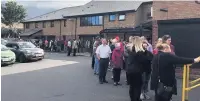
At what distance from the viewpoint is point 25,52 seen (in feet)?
69.7

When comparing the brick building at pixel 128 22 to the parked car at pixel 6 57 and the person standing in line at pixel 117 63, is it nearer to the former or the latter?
the person standing in line at pixel 117 63

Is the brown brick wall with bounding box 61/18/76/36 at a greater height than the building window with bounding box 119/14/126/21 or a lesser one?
lesser

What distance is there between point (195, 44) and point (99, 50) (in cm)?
387

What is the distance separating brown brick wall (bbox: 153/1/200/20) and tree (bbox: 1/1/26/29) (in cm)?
4308

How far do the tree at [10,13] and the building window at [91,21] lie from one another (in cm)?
1967

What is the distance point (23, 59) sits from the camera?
21.3 metres

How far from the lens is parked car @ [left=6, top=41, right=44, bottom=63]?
21234 millimetres

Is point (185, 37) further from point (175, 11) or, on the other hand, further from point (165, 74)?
point (165, 74)

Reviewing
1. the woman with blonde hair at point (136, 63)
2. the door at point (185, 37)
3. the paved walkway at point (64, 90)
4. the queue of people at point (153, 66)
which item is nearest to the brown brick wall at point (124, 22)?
the door at point (185, 37)

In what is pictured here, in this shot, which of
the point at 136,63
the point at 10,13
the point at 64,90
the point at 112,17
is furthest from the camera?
the point at 10,13

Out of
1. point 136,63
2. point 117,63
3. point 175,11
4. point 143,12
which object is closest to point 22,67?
point 117,63

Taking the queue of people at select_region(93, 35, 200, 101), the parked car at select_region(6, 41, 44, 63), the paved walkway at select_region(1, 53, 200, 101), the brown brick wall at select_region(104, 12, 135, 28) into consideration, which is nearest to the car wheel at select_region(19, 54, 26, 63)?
the parked car at select_region(6, 41, 44, 63)

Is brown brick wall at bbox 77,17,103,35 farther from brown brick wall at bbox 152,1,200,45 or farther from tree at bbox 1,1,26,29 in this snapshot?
brown brick wall at bbox 152,1,200,45

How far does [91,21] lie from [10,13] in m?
21.9
